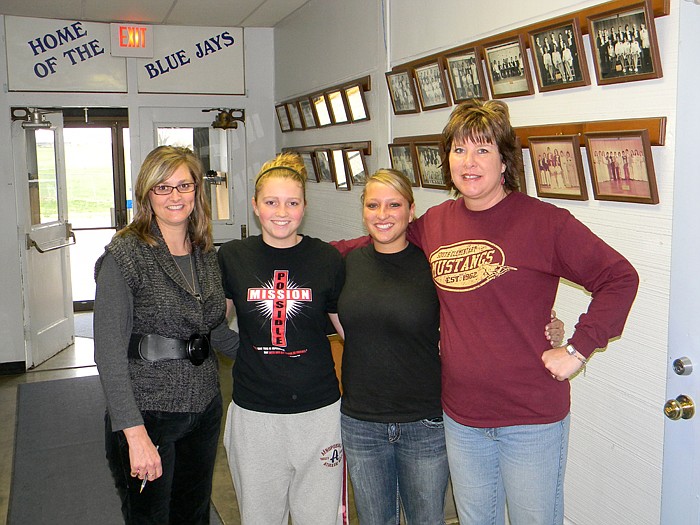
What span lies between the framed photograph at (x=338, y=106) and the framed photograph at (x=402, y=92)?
2.24 ft

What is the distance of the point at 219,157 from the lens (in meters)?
6.20

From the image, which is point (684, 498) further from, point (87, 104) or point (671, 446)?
point (87, 104)

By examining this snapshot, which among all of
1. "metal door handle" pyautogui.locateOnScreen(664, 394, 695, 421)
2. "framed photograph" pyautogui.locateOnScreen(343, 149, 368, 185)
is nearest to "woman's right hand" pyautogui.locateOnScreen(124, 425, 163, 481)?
"metal door handle" pyautogui.locateOnScreen(664, 394, 695, 421)

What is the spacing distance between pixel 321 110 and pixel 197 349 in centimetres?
317

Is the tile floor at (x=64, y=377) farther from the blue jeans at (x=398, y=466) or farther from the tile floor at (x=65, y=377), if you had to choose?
the blue jeans at (x=398, y=466)

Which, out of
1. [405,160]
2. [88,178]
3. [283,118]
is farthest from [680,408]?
[88,178]

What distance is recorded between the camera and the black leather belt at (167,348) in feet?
6.31

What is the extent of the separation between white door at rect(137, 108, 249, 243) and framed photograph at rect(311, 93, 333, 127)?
1336 millimetres

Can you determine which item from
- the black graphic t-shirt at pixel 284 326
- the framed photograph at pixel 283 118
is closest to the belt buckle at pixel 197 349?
the black graphic t-shirt at pixel 284 326

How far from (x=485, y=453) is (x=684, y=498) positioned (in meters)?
0.51

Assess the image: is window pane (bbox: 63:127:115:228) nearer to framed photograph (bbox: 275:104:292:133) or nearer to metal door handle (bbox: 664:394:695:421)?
framed photograph (bbox: 275:104:292:133)

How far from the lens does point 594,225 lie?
92.0 inches

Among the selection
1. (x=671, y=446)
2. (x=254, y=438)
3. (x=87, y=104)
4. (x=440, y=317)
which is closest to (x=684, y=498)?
(x=671, y=446)

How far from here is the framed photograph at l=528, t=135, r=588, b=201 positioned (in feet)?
7.64
